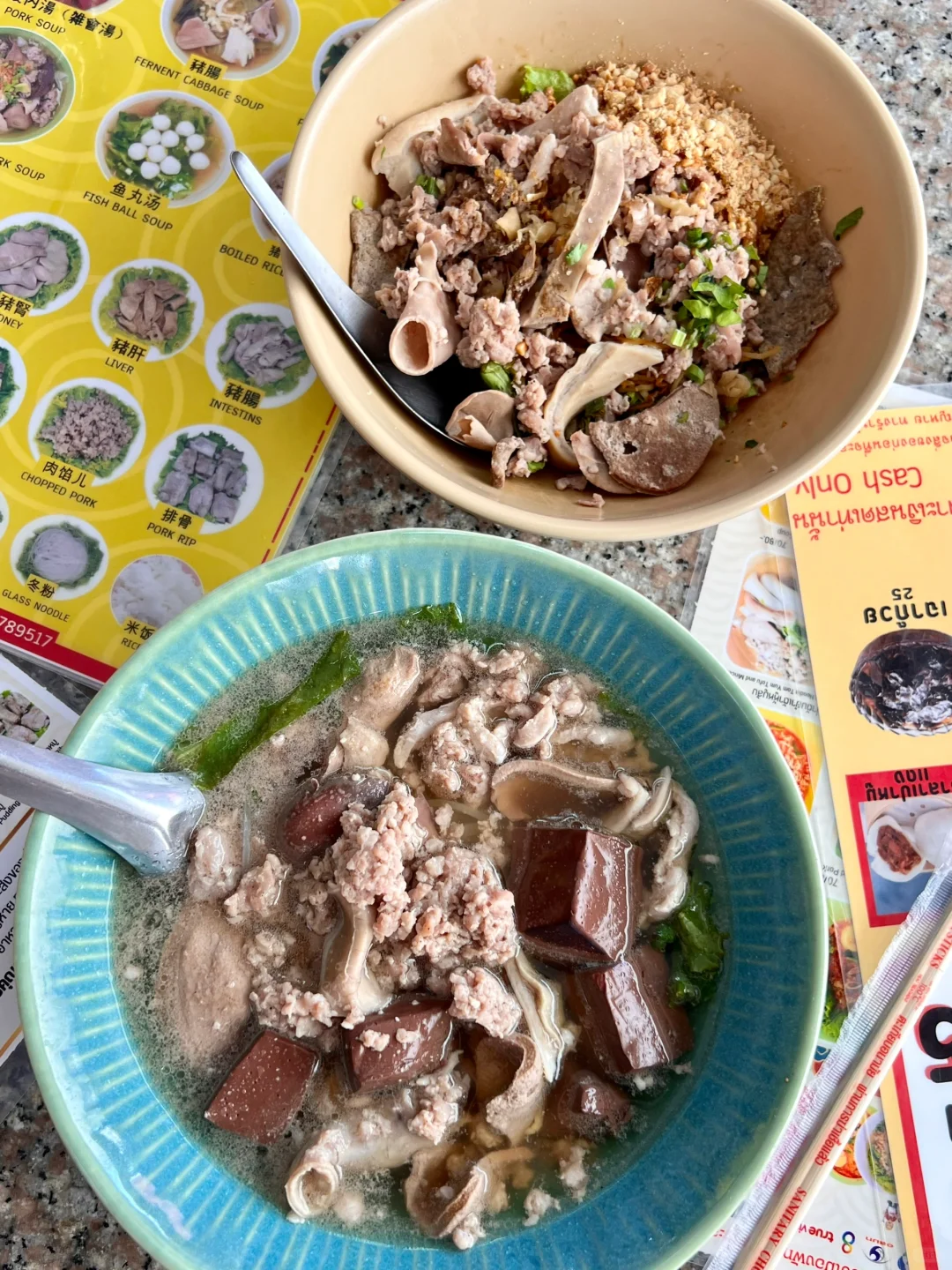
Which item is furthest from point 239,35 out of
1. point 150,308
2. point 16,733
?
point 16,733

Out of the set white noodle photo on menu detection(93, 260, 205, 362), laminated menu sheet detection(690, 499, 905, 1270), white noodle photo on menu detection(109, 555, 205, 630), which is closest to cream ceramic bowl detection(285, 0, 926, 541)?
laminated menu sheet detection(690, 499, 905, 1270)

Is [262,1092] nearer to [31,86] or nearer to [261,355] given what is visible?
[261,355]

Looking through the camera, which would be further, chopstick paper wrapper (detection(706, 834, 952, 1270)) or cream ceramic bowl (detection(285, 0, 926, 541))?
chopstick paper wrapper (detection(706, 834, 952, 1270))

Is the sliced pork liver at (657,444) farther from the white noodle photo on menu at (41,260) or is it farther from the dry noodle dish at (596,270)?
the white noodle photo on menu at (41,260)

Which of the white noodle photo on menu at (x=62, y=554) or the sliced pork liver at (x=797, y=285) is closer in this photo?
the sliced pork liver at (x=797, y=285)

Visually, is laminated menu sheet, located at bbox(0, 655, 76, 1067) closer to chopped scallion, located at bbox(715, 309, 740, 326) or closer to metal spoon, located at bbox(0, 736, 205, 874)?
metal spoon, located at bbox(0, 736, 205, 874)

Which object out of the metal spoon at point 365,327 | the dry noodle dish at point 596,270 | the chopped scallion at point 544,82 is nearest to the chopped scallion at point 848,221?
the dry noodle dish at point 596,270

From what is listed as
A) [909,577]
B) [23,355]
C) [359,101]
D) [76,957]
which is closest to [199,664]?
[76,957]
